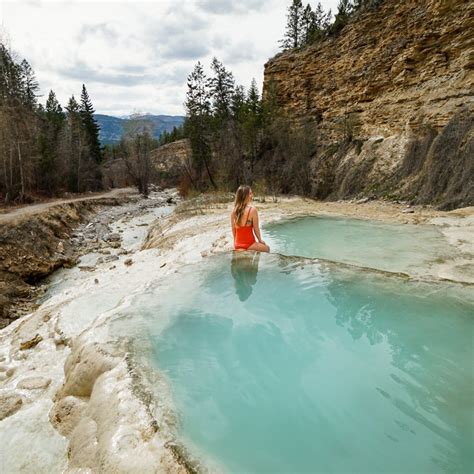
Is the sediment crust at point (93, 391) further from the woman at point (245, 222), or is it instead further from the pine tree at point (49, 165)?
the pine tree at point (49, 165)

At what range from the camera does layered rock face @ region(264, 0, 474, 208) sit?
543 inches

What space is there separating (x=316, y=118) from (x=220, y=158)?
8753mm

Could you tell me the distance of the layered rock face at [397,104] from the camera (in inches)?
543

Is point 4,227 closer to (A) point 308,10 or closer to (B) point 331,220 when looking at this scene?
(B) point 331,220

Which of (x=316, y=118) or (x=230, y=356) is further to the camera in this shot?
(x=316, y=118)

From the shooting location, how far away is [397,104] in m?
→ 19.7

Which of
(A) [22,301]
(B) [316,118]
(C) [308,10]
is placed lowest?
(A) [22,301]

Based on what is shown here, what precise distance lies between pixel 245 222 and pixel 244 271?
1.07 m

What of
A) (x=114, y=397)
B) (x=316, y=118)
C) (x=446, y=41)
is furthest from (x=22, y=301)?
(x=316, y=118)

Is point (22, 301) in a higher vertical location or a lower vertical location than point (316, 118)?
lower

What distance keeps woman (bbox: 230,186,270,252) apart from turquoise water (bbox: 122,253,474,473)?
50.4 inches

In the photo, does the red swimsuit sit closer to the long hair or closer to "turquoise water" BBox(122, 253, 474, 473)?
the long hair

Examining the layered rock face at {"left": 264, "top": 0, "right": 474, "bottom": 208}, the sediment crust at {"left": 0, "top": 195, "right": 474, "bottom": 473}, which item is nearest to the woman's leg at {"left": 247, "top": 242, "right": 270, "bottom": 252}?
the sediment crust at {"left": 0, "top": 195, "right": 474, "bottom": 473}

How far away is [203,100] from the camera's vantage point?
106 ft
